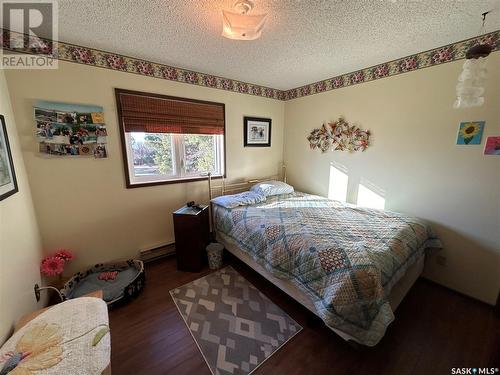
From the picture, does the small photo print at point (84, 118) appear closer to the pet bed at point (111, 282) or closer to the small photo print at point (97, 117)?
the small photo print at point (97, 117)

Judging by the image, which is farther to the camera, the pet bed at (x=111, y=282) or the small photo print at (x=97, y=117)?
A: the small photo print at (x=97, y=117)

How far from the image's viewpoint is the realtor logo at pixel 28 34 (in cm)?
140

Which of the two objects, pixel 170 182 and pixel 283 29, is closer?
pixel 283 29

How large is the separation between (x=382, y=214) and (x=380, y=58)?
1778mm

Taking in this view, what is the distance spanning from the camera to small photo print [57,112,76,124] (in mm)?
1916

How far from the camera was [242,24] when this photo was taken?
136 cm

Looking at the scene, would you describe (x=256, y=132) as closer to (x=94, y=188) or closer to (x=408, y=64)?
(x=408, y=64)

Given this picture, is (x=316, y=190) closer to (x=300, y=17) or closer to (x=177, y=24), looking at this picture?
(x=300, y=17)

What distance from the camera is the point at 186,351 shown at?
4.95 ft

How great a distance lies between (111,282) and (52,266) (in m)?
0.53

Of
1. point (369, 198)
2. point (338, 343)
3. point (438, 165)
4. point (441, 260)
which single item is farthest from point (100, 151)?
point (441, 260)

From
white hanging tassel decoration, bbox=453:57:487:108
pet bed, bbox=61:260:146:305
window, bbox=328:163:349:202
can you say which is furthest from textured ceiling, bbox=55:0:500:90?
pet bed, bbox=61:260:146:305

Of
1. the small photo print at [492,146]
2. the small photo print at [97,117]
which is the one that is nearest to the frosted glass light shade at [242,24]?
the small photo print at [97,117]

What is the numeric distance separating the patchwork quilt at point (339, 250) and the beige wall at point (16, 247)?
1.74 m
